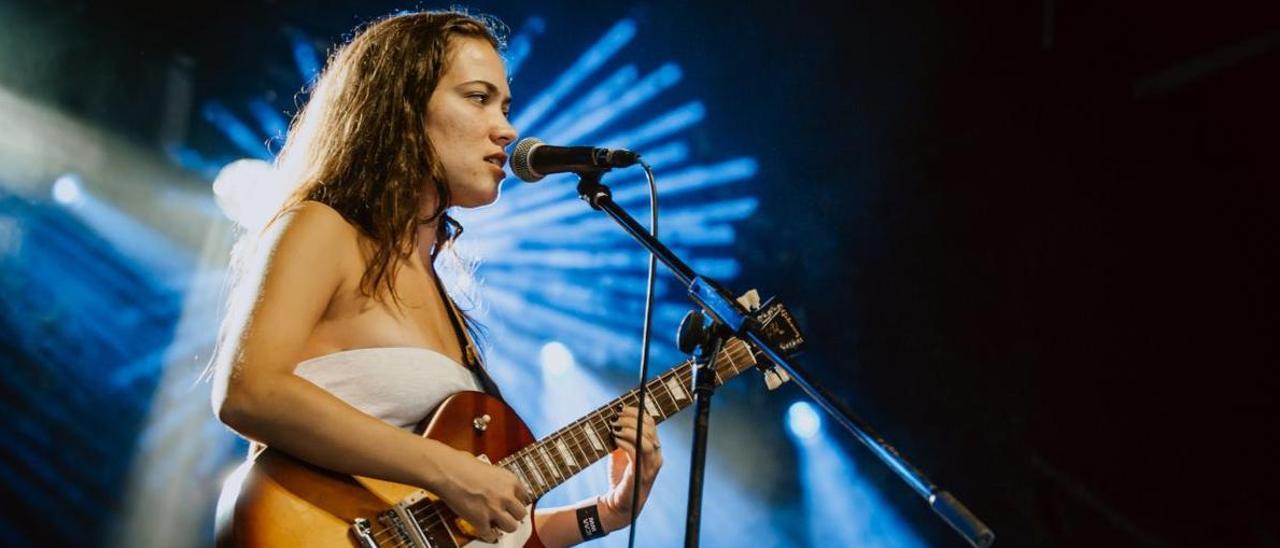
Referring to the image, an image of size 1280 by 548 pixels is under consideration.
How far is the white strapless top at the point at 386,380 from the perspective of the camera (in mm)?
1893

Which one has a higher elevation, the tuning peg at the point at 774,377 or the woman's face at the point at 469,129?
the woman's face at the point at 469,129

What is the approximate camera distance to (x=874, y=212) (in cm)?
393

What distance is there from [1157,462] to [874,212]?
146 cm

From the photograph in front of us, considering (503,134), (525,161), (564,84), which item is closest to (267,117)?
(564,84)

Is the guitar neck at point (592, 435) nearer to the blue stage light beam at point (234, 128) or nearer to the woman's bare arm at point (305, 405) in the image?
the woman's bare arm at point (305, 405)

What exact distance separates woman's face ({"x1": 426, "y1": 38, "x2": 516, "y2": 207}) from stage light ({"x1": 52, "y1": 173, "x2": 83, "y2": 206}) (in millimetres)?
2275

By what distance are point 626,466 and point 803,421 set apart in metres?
1.56

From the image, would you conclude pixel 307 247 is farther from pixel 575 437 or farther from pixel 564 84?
pixel 564 84

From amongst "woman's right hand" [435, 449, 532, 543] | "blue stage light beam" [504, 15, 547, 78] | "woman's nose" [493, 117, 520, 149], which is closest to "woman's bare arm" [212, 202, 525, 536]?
"woman's right hand" [435, 449, 532, 543]

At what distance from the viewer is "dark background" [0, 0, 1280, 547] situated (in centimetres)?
336

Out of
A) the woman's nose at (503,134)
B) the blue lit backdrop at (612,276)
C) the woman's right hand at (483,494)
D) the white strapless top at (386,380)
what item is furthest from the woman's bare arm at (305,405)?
the blue lit backdrop at (612,276)

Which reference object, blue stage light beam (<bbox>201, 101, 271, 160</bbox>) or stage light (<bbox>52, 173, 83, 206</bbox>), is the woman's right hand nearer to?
blue stage light beam (<bbox>201, 101, 271, 160</bbox>)

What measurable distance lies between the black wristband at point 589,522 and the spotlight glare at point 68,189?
2684 millimetres

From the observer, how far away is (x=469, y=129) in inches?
86.7
